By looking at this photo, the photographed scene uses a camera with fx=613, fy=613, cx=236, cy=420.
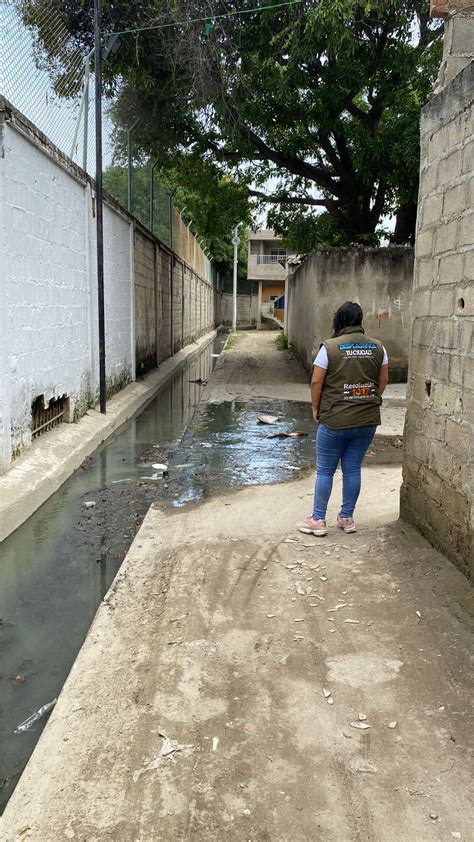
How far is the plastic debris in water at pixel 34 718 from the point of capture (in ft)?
8.59

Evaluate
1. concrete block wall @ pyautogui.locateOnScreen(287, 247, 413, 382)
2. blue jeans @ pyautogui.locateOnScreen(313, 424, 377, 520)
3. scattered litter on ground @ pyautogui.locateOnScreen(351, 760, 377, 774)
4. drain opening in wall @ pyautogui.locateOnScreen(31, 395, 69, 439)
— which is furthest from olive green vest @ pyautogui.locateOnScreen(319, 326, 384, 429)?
concrete block wall @ pyautogui.locateOnScreen(287, 247, 413, 382)

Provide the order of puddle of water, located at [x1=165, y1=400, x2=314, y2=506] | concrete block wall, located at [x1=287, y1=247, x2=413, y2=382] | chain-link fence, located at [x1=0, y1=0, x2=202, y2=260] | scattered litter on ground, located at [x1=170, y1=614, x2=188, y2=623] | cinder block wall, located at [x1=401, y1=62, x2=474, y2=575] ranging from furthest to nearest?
concrete block wall, located at [x1=287, y1=247, x2=413, y2=382] < puddle of water, located at [x1=165, y1=400, x2=314, y2=506] < chain-link fence, located at [x1=0, y1=0, x2=202, y2=260] < cinder block wall, located at [x1=401, y1=62, x2=474, y2=575] < scattered litter on ground, located at [x1=170, y1=614, x2=188, y2=623]

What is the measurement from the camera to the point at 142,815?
1953 mm

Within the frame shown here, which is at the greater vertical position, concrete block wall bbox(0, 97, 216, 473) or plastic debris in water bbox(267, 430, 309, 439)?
concrete block wall bbox(0, 97, 216, 473)

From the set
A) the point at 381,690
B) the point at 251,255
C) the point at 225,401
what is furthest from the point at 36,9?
the point at 251,255

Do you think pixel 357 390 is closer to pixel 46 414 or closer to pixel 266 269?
pixel 46 414

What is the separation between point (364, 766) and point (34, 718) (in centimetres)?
144

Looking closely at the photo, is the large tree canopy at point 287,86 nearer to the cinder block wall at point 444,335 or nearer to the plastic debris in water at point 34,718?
the cinder block wall at point 444,335

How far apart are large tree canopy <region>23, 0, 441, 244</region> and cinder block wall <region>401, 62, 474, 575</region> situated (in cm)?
636

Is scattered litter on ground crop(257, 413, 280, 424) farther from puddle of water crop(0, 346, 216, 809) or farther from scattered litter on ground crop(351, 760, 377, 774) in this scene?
scattered litter on ground crop(351, 760, 377, 774)

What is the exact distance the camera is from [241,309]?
45.9 meters

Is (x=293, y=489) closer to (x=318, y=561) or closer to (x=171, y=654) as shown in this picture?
(x=318, y=561)

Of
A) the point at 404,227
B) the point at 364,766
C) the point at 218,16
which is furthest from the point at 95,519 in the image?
the point at 404,227

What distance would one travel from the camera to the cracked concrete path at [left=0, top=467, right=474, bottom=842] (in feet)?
6.37
